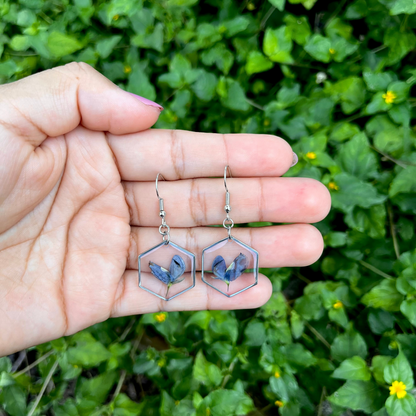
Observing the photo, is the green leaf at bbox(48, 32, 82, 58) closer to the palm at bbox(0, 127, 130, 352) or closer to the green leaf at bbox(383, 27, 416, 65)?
the palm at bbox(0, 127, 130, 352)

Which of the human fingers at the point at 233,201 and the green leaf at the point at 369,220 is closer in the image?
the human fingers at the point at 233,201

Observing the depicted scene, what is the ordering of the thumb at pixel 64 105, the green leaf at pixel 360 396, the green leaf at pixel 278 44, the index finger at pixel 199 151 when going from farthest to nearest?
1. the green leaf at pixel 278 44
2. the index finger at pixel 199 151
3. the green leaf at pixel 360 396
4. the thumb at pixel 64 105

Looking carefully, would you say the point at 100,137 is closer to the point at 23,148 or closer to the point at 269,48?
the point at 23,148

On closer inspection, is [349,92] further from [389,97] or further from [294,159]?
[294,159]

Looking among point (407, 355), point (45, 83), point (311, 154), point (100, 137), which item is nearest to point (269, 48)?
point (311, 154)

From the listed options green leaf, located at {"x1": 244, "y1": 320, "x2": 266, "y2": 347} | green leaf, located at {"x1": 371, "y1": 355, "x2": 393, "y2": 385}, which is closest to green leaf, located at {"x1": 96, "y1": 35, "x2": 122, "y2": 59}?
green leaf, located at {"x1": 244, "y1": 320, "x2": 266, "y2": 347}

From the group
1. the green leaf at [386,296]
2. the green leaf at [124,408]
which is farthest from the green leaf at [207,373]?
the green leaf at [386,296]

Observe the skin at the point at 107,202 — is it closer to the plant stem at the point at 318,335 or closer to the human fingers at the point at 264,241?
the human fingers at the point at 264,241
